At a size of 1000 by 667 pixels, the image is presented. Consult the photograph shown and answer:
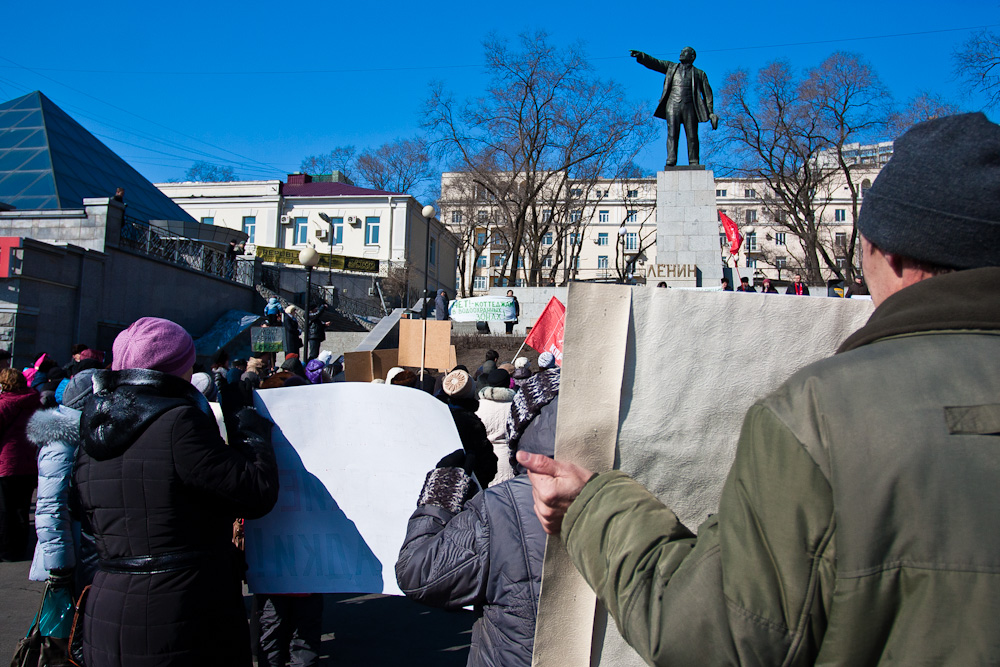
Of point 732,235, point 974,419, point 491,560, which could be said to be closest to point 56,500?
point 491,560

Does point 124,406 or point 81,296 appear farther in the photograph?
point 81,296

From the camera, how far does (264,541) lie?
2.98 m

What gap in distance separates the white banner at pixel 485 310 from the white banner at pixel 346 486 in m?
17.7

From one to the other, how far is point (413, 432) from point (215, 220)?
54341mm

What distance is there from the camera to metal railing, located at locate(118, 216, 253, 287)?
2029cm

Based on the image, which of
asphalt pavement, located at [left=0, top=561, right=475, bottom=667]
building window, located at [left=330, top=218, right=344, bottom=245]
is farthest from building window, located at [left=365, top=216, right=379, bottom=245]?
asphalt pavement, located at [left=0, top=561, right=475, bottom=667]

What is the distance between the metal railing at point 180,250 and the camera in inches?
799

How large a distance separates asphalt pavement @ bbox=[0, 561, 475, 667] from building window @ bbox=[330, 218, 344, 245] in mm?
45644

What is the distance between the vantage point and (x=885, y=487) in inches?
37.2

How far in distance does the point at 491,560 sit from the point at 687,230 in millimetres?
18003

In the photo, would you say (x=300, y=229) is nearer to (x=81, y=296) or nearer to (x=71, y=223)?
(x=71, y=223)

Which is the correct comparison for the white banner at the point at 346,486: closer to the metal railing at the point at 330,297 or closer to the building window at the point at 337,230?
the metal railing at the point at 330,297

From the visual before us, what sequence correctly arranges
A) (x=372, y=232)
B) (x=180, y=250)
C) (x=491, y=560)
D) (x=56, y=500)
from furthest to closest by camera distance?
(x=372, y=232), (x=180, y=250), (x=56, y=500), (x=491, y=560)

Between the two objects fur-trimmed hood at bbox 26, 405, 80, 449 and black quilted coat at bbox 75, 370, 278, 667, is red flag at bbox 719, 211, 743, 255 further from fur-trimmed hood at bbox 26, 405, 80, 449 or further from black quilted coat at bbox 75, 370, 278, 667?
black quilted coat at bbox 75, 370, 278, 667
